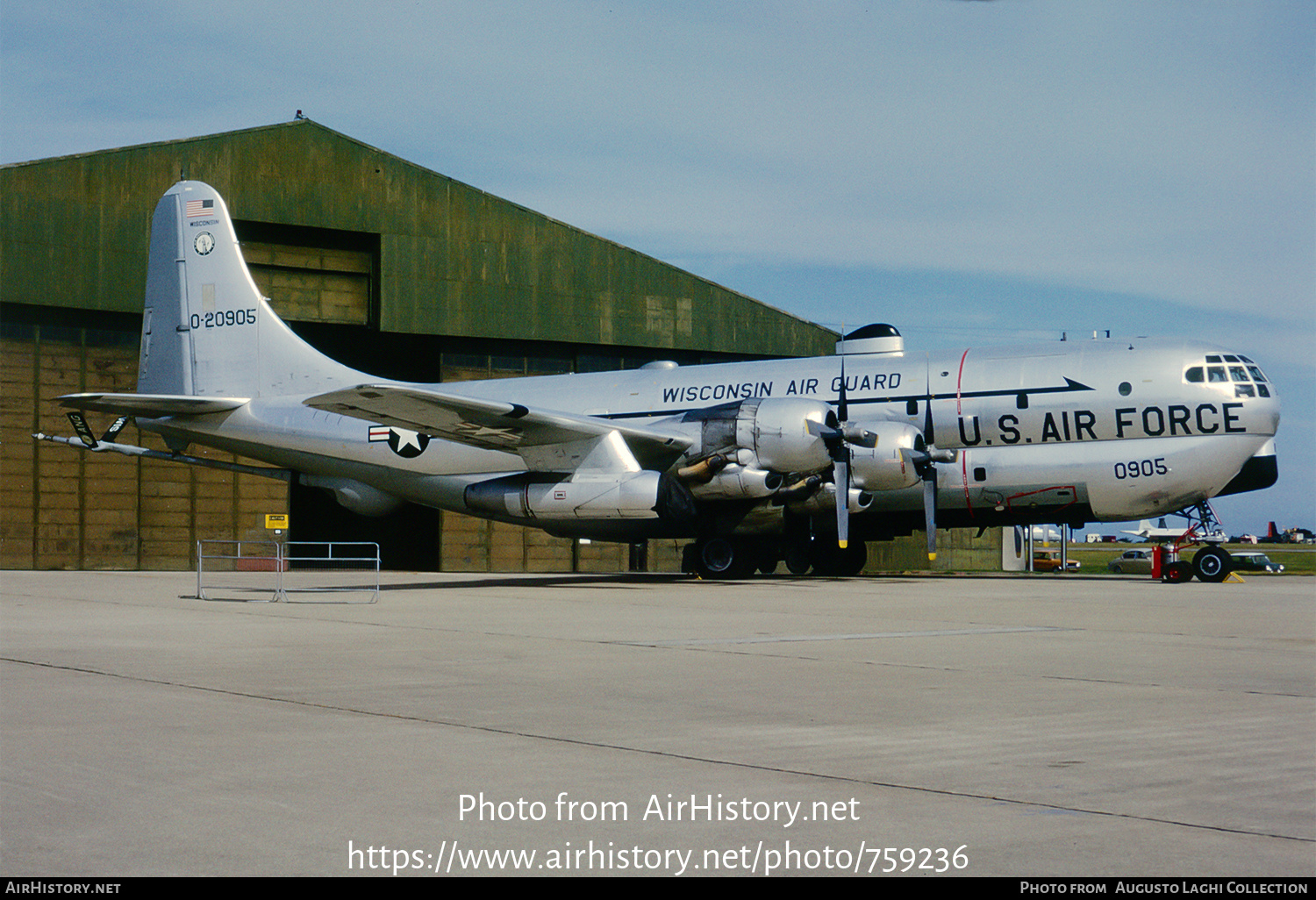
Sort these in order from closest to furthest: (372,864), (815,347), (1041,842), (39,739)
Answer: (372,864), (1041,842), (39,739), (815,347)

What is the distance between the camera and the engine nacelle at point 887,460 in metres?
25.6

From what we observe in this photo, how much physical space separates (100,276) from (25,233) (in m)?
2.23

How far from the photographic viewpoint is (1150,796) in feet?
18.0

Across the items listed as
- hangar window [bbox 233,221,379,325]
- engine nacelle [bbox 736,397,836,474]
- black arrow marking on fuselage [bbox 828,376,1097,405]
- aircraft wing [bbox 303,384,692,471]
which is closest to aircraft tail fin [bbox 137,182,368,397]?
aircraft wing [bbox 303,384,692,471]

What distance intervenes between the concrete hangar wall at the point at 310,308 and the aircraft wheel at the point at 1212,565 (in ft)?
65.1

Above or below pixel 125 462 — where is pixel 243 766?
below

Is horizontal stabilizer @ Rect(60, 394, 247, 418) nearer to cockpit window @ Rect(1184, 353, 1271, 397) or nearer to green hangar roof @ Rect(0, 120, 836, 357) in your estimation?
green hangar roof @ Rect(0, 120, 836, 357)

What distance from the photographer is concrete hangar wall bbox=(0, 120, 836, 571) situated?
3600 cm

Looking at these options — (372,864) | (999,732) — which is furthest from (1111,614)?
(372,864)

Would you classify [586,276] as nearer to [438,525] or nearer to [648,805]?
[438,525]

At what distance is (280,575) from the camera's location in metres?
19.3

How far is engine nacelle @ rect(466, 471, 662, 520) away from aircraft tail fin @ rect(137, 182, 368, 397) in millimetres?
5695

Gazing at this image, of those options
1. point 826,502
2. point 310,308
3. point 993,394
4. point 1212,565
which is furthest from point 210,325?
point 1212,565

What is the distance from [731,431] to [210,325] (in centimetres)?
1318
